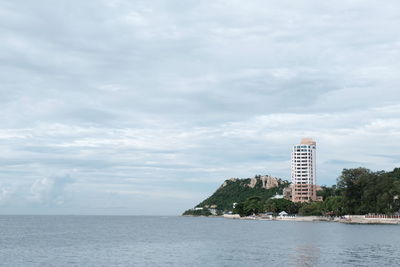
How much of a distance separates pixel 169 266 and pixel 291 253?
82.2 ft

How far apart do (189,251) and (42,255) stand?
26.8 m

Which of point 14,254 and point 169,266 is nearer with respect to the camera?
point 169,266

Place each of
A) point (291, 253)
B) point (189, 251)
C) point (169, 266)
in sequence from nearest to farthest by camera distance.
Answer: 1. point (169, 266)
2. point (291, 253)
3. point (189, 251)

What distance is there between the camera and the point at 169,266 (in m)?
78.6

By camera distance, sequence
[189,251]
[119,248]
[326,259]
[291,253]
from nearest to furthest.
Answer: [326,259] → [291,253] → [189,251] → [119,248]

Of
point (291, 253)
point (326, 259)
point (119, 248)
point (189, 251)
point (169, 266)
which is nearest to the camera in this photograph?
point (169, 266)

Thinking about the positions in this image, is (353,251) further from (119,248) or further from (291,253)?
(119,248)

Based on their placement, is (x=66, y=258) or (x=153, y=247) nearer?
(x=66, y=258)

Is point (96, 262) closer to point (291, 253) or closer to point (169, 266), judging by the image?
point (169, 266)

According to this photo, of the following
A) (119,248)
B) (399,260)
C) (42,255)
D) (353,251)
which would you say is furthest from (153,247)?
(399,260)

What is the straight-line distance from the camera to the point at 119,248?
109m

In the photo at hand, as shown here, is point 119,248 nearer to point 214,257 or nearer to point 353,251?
point 214,257

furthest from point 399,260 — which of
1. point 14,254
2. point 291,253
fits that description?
point 14,254

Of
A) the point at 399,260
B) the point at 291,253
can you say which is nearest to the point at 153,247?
the point at 291,253
